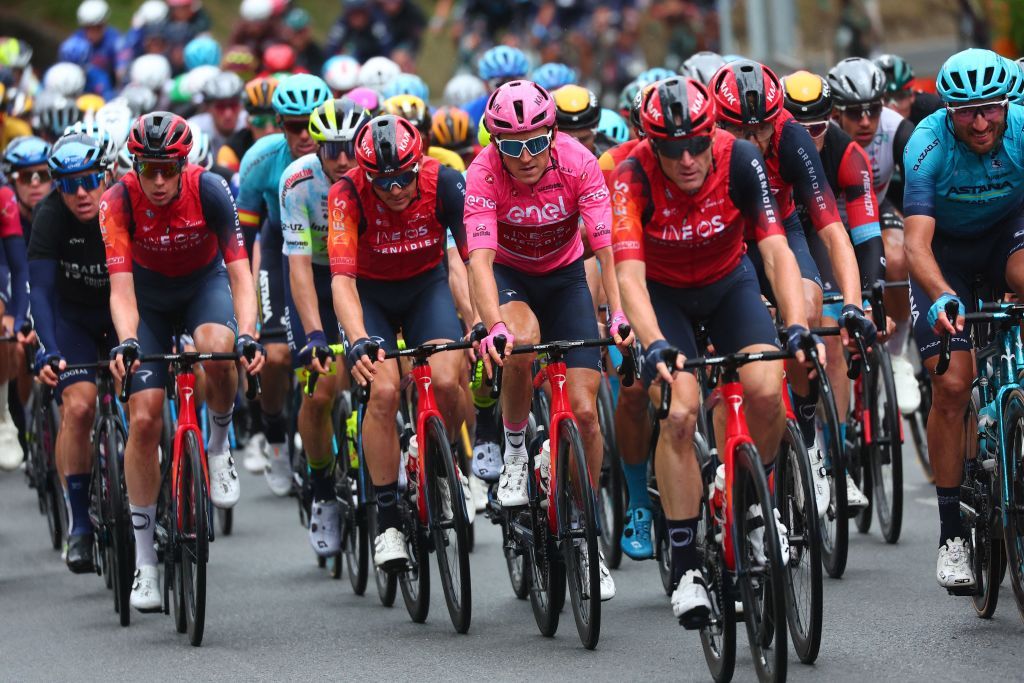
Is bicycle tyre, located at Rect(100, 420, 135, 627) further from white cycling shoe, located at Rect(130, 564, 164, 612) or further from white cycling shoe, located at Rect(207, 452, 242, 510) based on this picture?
white cycling shoe, located at Rect(207, 452, 242, 510)

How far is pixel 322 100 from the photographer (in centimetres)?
1067

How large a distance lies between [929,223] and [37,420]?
20.3 ft

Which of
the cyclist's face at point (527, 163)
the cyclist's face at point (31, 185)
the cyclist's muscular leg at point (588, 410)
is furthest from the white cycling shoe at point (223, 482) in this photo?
the cyclist's face at point (527, 163)

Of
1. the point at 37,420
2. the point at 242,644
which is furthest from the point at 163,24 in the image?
the point at 242,644

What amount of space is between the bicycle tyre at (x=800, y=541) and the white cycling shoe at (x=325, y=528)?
2924 mm

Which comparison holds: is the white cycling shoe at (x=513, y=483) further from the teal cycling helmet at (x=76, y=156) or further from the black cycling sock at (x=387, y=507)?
the teal cycling helmet at (x=76, y=156)

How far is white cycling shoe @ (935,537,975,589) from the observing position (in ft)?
25.3

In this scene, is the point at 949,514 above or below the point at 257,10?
below

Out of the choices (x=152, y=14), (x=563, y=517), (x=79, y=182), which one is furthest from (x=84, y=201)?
(x=152, y=14)

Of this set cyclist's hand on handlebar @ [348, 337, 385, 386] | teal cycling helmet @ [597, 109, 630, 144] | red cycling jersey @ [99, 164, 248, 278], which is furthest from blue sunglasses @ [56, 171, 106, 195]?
teal cycling helmet @ [597, 109, 630, 144]

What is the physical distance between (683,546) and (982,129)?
224 cm

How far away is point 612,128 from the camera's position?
464 inches

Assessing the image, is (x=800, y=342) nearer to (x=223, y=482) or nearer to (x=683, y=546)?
(x=683, y=546)

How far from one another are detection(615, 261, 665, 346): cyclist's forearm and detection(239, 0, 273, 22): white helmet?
1637 centimetres
